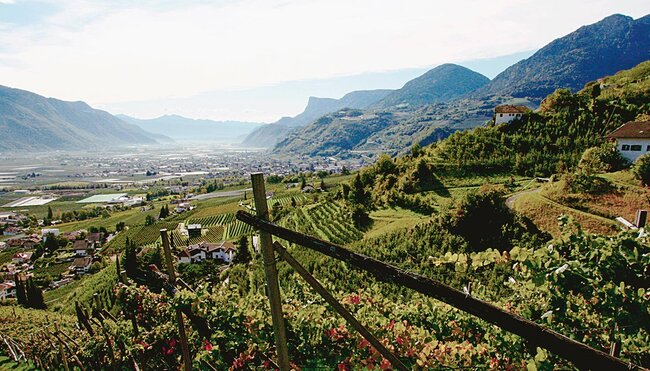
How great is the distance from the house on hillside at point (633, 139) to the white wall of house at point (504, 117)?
27.6ft

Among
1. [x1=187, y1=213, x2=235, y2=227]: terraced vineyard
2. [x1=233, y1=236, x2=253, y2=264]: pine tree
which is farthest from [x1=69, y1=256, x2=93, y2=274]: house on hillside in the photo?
[x1=233, y1=236, x2=253, y2=264]: pine tree

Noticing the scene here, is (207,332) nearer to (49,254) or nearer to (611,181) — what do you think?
(611,181)

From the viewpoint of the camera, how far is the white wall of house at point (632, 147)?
20.4 m

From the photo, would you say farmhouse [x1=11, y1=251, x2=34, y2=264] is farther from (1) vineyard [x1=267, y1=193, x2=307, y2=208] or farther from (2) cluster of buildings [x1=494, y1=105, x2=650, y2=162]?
(2) cluster of buildings [x1=494, y1=105, x2=650, y2=162]

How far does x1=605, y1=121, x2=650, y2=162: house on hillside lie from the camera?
20500 millimetres

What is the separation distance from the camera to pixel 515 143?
87.2 ft

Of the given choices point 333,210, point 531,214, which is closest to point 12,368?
point 531,214

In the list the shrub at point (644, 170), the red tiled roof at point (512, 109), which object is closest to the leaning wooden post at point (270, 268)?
the shrub at point (644, 170)

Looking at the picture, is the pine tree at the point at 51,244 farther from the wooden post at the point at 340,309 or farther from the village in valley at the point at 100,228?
the wooden post at the point at 340,309

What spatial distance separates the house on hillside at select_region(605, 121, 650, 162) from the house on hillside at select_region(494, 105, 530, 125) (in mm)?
8301

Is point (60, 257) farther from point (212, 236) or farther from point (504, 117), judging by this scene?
point (504, 117)

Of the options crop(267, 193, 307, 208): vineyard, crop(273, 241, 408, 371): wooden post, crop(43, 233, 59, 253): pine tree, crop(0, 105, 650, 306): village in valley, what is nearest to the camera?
crop(273, 241, 408, 371): wooden post

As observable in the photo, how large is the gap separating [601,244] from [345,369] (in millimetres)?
2498

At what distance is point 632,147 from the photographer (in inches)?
822
